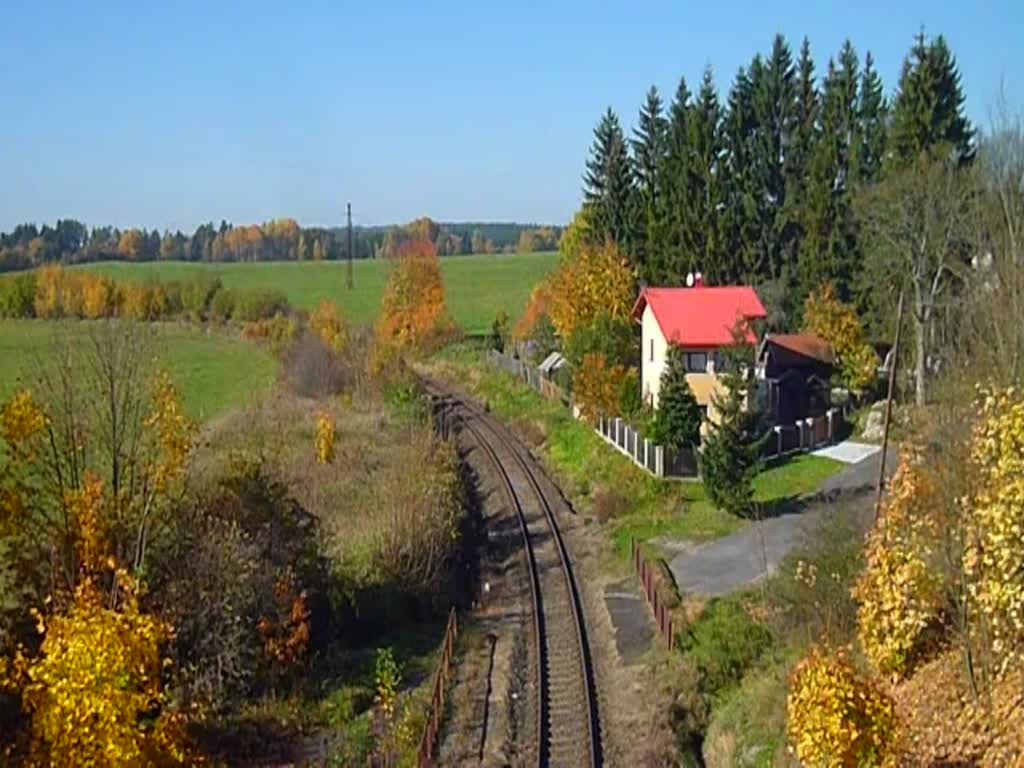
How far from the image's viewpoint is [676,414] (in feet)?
129

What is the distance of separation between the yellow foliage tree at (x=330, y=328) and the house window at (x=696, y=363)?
2241 centimetres

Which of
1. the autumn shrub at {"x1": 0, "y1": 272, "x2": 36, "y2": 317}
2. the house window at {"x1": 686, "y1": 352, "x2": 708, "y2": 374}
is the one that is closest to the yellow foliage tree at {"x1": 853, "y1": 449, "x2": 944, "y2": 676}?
the house window at {"x1": 686, "y1": 352, "x2": 708, "y2": 374}

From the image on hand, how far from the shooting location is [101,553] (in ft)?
68.5

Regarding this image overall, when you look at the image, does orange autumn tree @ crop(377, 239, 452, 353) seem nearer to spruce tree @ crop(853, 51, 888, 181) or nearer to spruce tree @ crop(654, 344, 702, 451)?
spruce tree @ crop(853, 51, 888, 181)

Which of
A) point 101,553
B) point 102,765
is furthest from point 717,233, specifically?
point 102,765

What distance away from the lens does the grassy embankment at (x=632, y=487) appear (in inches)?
1348

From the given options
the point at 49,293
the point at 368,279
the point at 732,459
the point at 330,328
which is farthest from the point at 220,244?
the point at 732,459

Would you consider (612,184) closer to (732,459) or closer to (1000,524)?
(732,459)

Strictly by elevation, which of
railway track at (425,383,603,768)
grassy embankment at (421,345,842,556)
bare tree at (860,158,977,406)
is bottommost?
railway track at (425,383,603,768)

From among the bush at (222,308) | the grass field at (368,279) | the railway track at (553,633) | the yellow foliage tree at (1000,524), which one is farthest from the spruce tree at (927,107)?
the bush at (222,308)

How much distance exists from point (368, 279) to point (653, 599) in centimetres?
11017

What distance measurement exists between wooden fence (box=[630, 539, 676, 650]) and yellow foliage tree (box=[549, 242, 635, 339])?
79.0 ft

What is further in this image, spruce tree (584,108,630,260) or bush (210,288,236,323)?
bush (210,288,236,323)

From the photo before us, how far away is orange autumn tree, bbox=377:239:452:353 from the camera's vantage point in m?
74.7
